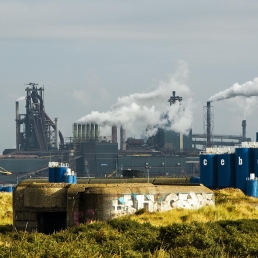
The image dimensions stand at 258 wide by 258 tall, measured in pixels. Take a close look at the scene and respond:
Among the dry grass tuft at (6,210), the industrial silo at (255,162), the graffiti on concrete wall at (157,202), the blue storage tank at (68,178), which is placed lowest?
the dry grass tuft at (6,210)

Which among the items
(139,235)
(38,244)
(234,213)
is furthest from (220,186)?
(38,244)

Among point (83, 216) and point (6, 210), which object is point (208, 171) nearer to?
point (6, 210)

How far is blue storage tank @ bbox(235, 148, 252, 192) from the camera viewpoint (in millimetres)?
86938

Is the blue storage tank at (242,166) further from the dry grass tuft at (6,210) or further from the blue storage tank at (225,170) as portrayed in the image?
the dry grass tuft at (6,210)

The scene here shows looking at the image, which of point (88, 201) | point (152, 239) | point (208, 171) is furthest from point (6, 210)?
point (208, 171)

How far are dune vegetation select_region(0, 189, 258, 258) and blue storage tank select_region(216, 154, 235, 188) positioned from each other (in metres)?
52.8

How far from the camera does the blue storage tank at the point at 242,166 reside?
86938 millimetres

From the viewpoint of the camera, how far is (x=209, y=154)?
9381cm

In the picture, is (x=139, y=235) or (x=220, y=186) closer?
(x=139, y=235)

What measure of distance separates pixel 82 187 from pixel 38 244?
13.7m

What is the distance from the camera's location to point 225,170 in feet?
293

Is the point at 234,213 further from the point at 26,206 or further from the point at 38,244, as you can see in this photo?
the point at 38,244

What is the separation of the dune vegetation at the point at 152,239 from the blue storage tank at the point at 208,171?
5421cm

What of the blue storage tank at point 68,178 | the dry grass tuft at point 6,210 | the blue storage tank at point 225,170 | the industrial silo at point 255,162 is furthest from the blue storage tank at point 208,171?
the dry grass tuft at point 6,210
